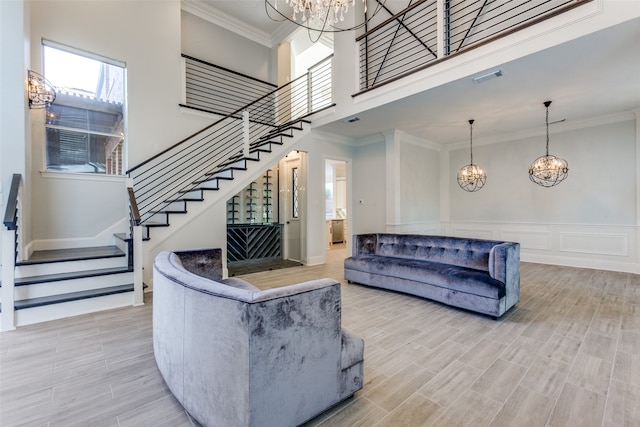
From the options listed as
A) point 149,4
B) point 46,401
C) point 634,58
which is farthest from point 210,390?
point 149,4

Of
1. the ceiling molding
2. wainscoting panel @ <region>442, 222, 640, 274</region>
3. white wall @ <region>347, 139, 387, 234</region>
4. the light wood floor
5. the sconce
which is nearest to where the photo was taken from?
the light wood floor

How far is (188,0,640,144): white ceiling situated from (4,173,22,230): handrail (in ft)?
15.4

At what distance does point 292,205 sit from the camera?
7.23 meters

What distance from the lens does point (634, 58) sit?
127 inches

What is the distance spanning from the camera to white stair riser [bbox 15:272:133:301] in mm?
3025

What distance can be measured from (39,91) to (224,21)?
157 inches

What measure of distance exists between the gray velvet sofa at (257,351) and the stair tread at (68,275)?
2348mm

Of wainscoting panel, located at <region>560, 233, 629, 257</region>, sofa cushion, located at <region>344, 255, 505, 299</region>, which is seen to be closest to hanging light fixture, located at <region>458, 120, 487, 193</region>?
wainscoting panel, located at <region>560, 233, 629, 257</region>

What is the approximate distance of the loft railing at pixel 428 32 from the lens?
3898 mm

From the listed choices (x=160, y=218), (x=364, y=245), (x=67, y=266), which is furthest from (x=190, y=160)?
(x=364, y=245)

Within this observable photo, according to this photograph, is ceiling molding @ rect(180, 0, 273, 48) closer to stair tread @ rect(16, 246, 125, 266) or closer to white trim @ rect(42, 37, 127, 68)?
white trim @ rect(42, 37, 127, 68)

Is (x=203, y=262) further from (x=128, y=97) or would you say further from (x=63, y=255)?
(x=128, y=97)

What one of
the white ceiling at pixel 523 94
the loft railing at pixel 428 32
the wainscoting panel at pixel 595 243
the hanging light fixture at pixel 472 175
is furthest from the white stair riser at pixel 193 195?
the wainscoting panel at pixel 595 243

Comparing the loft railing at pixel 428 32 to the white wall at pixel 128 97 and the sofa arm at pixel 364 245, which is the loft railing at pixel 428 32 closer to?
the sofa arm at pixel 364 245
